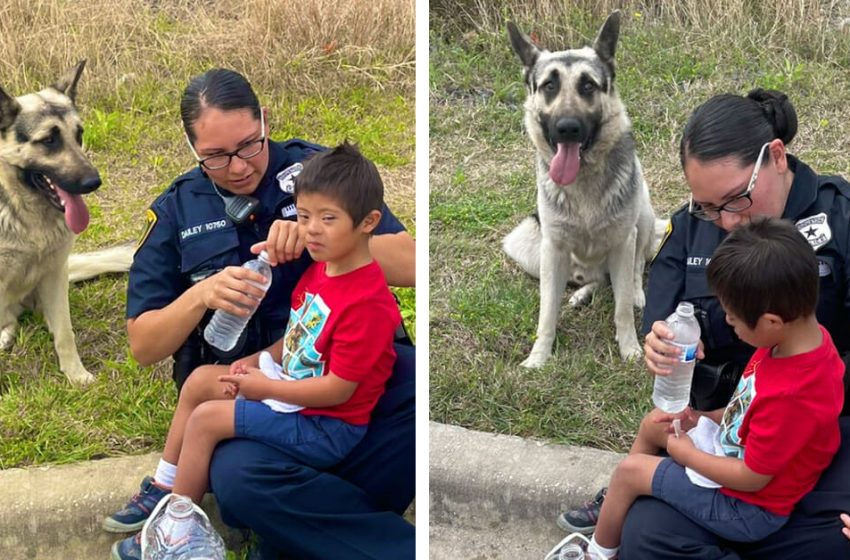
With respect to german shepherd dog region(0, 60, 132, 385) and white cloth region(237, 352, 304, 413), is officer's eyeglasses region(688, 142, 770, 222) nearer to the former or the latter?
white cloth region(237, 352, 304, 413)

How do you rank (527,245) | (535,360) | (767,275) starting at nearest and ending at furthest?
(767,275) → (535,360) → (527,245)

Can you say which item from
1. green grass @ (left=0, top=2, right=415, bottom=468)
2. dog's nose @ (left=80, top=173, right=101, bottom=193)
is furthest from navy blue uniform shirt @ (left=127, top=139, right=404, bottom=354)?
dog's nose @ (left=80, top=173, right=101, bottom=193)

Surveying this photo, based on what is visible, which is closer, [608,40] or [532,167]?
[608,40]

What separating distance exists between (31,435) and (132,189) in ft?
6.28

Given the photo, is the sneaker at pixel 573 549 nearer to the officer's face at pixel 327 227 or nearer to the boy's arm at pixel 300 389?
the boy's arm at pixel 300 389

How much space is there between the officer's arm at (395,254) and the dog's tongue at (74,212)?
1.47 m

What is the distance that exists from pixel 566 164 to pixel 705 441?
1740mm

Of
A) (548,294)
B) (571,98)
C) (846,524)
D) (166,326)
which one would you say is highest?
(571,98)

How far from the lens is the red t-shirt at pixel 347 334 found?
2.73m

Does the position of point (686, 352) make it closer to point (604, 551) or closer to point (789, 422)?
point (789, 422)

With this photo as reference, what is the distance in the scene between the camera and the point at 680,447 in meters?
2.59

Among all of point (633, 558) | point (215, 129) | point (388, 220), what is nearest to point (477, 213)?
point (388, 220)

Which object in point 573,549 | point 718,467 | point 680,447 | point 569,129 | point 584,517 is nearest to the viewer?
point 718,467

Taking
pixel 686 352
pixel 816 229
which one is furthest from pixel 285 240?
pixel 816 229
